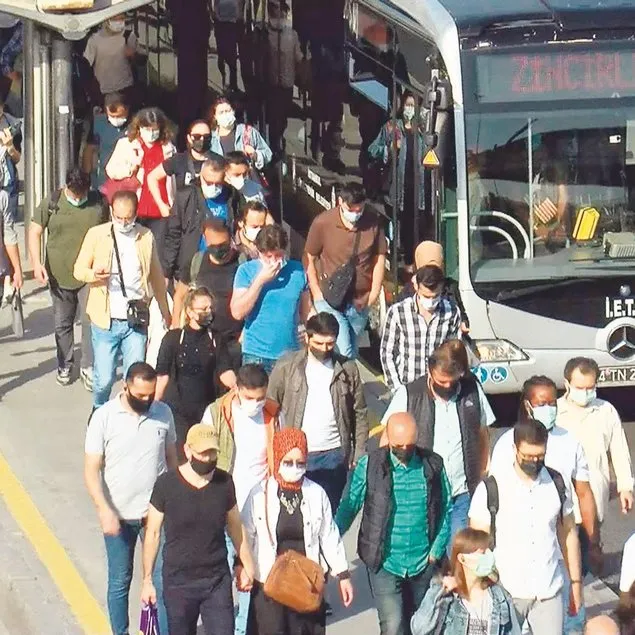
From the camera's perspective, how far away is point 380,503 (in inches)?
340

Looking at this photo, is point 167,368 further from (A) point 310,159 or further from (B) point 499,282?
(A) point 310,159

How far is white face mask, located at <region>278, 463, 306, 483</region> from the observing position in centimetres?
836

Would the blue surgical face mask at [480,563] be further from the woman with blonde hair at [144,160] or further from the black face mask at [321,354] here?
the woman with blonde hair at [144,160]

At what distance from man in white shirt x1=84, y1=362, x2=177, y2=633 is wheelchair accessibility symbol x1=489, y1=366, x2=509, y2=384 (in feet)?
14.9

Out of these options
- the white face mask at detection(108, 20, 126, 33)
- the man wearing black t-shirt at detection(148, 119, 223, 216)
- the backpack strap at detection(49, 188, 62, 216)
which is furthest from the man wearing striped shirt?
the white face mask at detection(108, 20, 126, 33)

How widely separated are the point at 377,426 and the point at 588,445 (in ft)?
11.6

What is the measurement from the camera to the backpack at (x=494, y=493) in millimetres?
8594

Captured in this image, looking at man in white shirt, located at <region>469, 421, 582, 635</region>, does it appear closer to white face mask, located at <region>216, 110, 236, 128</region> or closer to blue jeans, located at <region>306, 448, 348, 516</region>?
blue jeans, located at <region>306, 448, 348, 516</region>

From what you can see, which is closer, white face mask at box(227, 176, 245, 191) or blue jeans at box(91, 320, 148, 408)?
blue jeans at box(91, 320, 148, 408)

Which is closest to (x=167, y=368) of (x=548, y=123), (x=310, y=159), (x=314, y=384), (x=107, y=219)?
(x=314, y=384)

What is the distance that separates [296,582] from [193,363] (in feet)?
7.33

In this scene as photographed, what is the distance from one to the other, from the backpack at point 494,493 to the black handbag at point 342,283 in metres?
3.78

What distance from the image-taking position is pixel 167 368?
10234mm

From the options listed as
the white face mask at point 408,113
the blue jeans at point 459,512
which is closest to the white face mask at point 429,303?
the blue jeans at point 459,512
